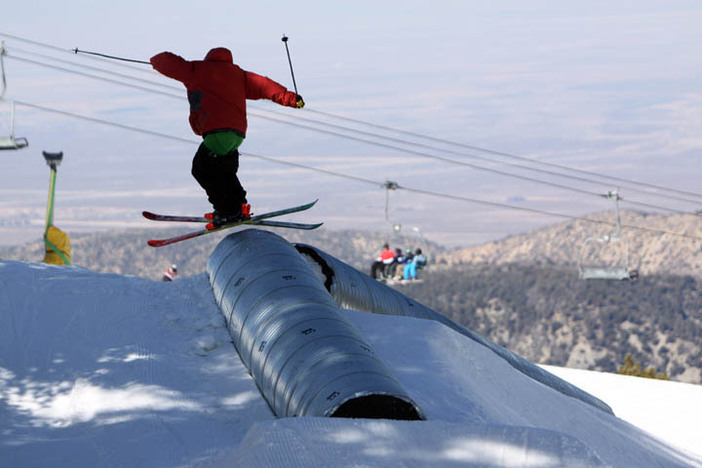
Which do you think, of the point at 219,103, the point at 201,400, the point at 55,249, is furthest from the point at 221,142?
the point at 55,249

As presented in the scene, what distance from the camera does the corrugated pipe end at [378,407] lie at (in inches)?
341

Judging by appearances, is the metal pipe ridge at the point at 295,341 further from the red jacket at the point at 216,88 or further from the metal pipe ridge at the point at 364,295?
the red jacket at the point at 216,88

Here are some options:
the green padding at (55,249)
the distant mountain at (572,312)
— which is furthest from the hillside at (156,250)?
the green padding at (55,249)

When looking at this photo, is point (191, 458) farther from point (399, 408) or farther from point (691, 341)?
point (691, 341)

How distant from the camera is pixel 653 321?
134 metres

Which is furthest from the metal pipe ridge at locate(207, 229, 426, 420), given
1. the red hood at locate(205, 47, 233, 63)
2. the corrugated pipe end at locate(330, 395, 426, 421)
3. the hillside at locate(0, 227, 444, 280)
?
the hillside at locate(0, 227, 444, 280)

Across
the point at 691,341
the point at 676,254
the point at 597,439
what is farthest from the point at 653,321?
the point at 597,439

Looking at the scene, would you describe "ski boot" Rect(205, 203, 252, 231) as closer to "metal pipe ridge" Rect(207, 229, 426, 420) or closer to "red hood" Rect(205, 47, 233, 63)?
"metal pipe ridge" Rect(207, 229, 426, 420)

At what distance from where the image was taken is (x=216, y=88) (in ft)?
40.3

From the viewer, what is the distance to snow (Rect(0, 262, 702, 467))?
7625 mm

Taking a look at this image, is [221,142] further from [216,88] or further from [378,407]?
[378,407]

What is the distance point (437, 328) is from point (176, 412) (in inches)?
162

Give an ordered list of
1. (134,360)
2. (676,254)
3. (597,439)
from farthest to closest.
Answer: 1. (676,254)
2. (597,439)
3. (134,360)

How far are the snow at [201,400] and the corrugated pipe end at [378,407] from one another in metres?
0.78
